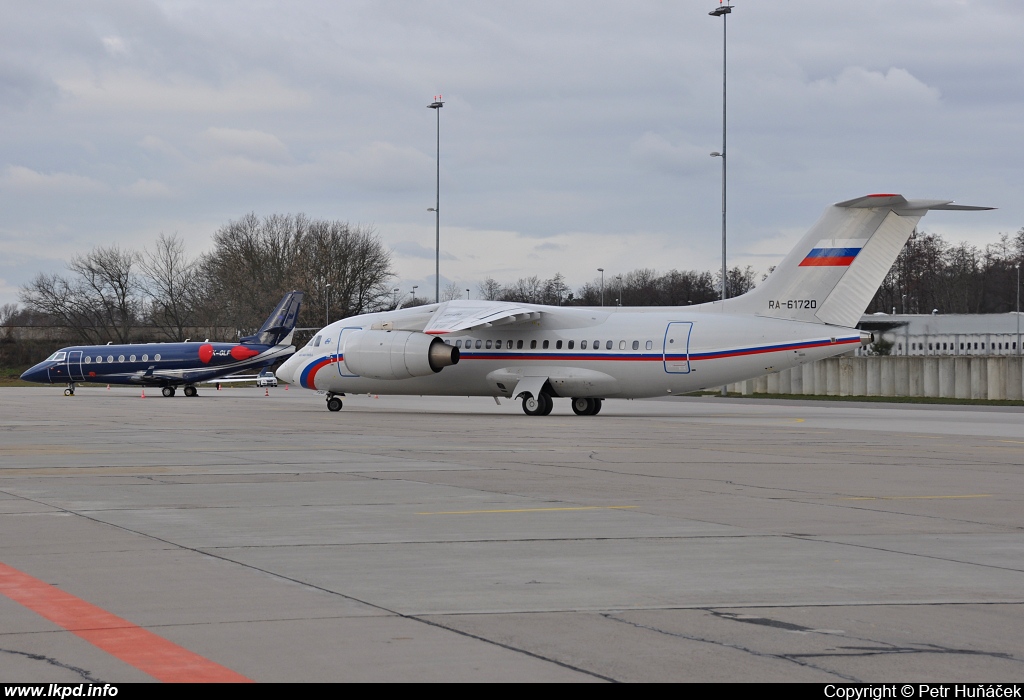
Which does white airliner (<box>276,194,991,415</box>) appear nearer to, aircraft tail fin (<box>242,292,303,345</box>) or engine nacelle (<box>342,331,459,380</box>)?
engine nacelle (<box>342,331,459,380</box>)

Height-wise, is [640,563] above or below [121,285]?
below

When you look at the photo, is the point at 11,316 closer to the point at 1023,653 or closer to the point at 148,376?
the point at 148,376

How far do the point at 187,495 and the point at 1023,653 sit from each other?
32.0 ft

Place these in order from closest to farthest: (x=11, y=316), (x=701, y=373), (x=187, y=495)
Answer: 1. (x=187, y=495)
2. (x=701, y=373)
3. (x=11, y=316)

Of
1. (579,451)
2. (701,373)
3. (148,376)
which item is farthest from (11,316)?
(579,451)

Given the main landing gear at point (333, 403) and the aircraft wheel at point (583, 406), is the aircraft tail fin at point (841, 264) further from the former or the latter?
the main landing gear at point (333, 403)

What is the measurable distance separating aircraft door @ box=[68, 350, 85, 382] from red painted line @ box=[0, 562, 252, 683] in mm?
55958

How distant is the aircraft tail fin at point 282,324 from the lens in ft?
203

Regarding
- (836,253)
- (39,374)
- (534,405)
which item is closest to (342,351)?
(534,405)

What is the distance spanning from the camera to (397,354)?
37438mm

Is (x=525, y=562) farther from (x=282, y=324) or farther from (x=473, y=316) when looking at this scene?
(x=282, y=324)

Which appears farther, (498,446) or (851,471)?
(498,446)

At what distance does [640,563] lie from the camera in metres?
8.85

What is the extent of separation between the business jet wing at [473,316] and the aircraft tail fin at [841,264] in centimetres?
730
